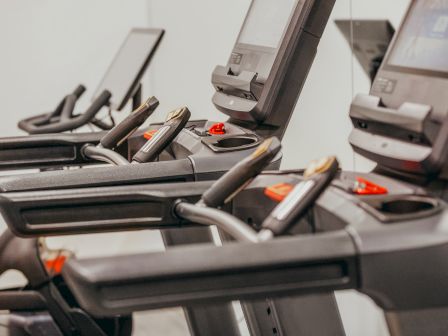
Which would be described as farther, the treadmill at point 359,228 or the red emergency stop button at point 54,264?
the red emergency stop button at point 54,264

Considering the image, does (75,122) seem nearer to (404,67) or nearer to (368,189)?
(404,67)

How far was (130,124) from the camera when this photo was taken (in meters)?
2.27

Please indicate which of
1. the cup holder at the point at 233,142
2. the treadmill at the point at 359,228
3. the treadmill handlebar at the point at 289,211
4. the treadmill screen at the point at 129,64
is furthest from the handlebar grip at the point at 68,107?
the treadmill handlebar at the point at 289,211

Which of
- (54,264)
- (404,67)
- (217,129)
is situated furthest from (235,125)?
(54,264)

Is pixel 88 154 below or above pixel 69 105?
above

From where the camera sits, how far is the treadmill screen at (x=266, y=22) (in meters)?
2.21

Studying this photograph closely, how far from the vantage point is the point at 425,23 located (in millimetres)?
1649

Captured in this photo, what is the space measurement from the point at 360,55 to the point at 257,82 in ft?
1.45

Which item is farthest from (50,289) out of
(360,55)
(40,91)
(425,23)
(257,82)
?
(40,91)

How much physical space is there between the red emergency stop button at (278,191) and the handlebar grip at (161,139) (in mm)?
560

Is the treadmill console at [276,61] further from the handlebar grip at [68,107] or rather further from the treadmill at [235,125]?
the handlebar grip at [68,107]

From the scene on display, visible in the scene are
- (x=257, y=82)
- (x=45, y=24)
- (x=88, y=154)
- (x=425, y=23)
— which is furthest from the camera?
(x=45, y=24)

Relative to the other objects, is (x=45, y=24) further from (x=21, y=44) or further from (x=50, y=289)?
(x=50, y=289)

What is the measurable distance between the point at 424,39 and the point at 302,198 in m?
0.48
